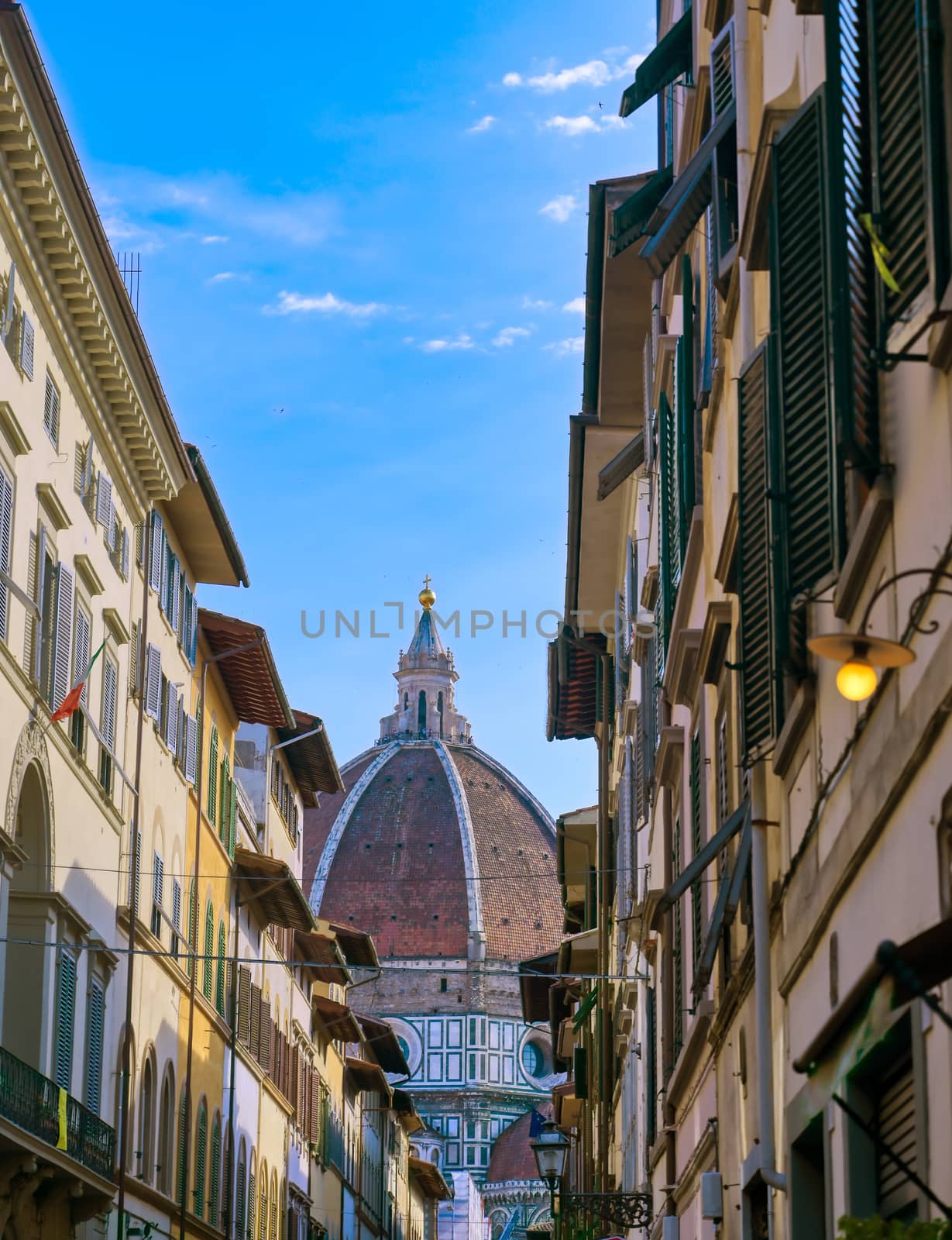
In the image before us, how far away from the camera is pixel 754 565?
898 centimetres

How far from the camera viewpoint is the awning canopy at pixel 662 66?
1470 centimetres

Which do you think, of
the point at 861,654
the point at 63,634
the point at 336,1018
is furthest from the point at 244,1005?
the point at 861,654

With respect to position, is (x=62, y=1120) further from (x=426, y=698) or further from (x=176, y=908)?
(x=426, y=698)

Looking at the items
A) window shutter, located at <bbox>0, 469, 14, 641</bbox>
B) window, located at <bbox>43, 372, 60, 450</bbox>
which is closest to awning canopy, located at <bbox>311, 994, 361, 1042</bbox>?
window, located at <bbox>43, 372, 60, 450</bbox>

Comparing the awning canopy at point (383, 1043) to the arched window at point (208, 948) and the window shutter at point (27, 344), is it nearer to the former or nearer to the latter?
the arched window at point (208, 948)

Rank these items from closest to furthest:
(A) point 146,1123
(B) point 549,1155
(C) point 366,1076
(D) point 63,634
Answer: (D) point 63,634 < (B) point 549,1155 < (A) point 146,1123 < (C) point 366,1076

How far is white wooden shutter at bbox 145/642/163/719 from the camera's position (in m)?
25.9

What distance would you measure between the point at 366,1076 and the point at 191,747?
2917 cm

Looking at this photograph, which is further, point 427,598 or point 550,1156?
point 427,598

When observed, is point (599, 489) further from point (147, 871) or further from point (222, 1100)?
point (222, 1100)

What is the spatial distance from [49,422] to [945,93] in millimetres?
16179

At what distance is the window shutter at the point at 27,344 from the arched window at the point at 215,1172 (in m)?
15.7

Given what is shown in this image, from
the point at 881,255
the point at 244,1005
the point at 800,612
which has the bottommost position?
the point at 800,612

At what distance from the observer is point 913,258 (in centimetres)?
585
